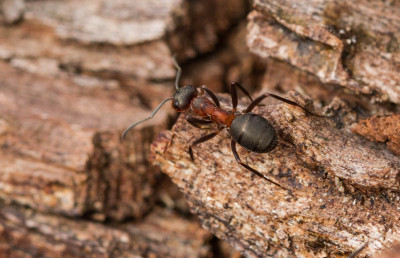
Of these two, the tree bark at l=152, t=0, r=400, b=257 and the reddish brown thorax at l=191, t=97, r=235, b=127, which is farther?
the reddish brown thorax at l=191, t=97, r=235, b=127

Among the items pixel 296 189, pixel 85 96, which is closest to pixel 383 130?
pixel 296 189

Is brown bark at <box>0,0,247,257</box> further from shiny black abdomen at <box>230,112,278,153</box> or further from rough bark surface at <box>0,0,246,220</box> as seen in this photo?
shiny black abdomen at <box>230,112,278,153</box>

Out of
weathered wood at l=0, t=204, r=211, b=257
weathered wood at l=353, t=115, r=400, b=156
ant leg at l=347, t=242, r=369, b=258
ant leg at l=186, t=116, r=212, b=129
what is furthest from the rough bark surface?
ant leg at l=347, t=242, r=369, b=258

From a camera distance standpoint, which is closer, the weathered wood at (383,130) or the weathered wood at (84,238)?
the weathered wood at (383,130)

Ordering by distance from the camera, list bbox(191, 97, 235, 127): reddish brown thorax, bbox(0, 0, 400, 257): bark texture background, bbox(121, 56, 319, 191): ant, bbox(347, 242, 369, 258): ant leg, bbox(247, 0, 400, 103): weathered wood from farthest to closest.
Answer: bbox(191, 97, 235, 127): reddish brown thorax < bbox(247, 0, 400, 103): weathered wood < bbox(121, 56, 319, 191): ant < bbox(0, 0, 400, 257): bark texture background < bbox(347, 242, 369, 258): ant leg

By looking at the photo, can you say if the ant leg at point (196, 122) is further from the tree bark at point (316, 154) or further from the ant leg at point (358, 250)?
the ant leg at point (358, 250)

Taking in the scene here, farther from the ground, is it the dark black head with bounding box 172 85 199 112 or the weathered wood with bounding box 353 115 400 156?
the weathered wood with bounding box 353 115 400 156

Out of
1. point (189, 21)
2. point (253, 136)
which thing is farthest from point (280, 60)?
point (189, 21)

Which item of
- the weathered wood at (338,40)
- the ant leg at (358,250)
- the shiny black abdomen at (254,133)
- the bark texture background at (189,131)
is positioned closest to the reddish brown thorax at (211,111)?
the bark texture background at (189,131)
